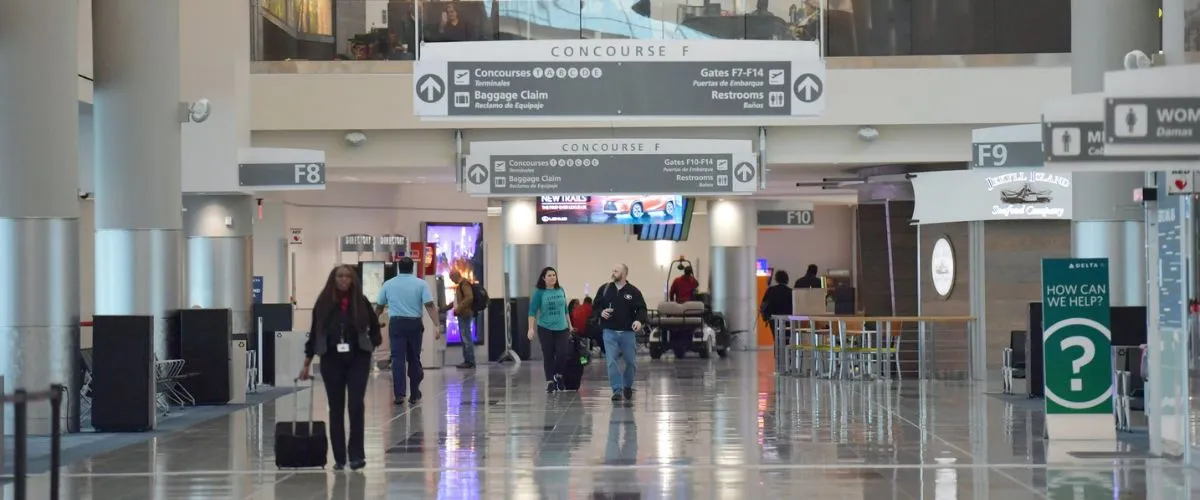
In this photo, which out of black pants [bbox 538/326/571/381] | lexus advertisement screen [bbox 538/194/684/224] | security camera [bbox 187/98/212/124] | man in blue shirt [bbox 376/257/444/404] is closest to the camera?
man in blue shirt [bbox 376/257/444/404]

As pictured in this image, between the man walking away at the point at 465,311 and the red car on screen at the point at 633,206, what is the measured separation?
3.23 m

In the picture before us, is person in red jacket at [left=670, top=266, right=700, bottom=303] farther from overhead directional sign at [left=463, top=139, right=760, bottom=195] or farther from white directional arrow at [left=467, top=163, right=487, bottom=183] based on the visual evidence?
white directional arrow at [left=467, top=163, right=487, bottom=183]

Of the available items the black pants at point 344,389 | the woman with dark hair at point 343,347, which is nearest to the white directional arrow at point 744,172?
the woman with dark hair at point 343,347

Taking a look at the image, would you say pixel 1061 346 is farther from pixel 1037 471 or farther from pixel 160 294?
pixel 160 294

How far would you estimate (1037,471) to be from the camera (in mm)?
10141

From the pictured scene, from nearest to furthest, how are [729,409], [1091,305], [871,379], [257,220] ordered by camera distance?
[1091,305]
[729,409]
[871,379]
[257,220]

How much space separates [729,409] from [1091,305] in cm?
444

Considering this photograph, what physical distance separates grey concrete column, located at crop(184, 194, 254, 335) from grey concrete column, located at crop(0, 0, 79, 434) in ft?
26.0

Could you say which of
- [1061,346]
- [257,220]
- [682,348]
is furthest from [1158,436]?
[257,220]

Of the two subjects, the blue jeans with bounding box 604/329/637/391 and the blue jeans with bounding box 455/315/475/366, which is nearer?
the blue jeans with bounding box 604/329/637/391

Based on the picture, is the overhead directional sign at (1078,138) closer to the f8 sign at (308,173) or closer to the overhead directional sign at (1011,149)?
the overhead directional sign at (1011,149)

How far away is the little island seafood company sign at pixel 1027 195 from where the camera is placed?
2016 cm

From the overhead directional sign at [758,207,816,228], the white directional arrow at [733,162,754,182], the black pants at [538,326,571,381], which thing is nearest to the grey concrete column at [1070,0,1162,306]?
the white directional arrow at [733,162,754,182]

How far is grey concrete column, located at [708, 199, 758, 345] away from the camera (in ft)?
101
